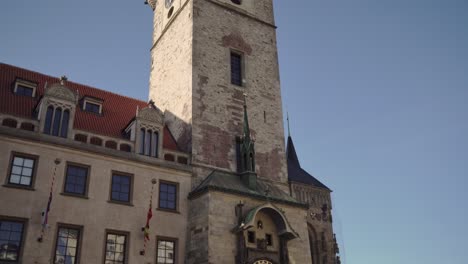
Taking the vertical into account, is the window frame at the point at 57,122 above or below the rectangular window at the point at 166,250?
above

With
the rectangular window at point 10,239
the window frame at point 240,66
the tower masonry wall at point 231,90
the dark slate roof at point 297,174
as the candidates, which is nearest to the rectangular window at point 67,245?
the rectangular window at point 10,239

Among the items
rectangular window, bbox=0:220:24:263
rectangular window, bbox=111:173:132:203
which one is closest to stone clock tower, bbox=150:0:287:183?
rectangular window, bbox=111:173:132:203

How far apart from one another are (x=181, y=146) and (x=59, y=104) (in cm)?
634

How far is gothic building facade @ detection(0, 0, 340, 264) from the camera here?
1822 cm

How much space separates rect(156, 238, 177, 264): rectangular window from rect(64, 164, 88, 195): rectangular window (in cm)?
384

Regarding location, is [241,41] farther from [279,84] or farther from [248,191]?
[248,191]

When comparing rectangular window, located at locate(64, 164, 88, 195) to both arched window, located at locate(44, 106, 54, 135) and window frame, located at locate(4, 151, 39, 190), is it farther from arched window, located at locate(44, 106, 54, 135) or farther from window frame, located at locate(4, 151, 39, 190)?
arched window, located at locate(44, 106, 54, 135)

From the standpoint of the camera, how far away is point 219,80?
25.7 metres

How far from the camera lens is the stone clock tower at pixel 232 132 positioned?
68.1ft

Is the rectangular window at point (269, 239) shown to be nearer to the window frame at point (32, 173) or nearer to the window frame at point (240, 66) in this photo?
the window frame at point (240, 66)

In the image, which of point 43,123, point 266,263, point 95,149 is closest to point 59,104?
point 43,123

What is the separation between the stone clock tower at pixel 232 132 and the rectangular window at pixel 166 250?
645mm

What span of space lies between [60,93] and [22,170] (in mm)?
3760

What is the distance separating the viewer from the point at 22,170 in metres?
18.2
